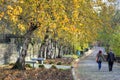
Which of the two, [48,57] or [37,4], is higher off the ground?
[37,4]

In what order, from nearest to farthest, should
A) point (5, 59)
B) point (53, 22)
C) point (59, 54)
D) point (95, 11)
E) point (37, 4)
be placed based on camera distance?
point (37, 4), point (53, 22), point (95, 11), point (5, 59), point (59, 54)

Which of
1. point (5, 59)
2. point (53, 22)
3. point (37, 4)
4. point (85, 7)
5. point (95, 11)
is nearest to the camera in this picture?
point (37, 4)

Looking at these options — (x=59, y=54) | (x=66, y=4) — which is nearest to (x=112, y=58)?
(x=66, y=4)

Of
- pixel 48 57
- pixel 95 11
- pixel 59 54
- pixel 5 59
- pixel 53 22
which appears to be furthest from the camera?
pixel 59 54

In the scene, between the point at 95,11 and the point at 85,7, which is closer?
the point at 85,7

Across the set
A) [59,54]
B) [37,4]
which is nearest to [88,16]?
[37,4]

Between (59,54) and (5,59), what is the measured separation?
33458mm

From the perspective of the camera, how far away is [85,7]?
27469 millimetres

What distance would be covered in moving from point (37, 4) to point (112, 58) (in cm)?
1199

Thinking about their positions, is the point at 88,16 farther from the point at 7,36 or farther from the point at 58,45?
the point at 58,45

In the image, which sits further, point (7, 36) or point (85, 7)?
point (7, 36)

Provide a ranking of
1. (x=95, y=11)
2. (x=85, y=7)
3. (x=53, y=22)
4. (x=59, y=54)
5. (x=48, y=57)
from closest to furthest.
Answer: (x=53, y=22), (x=85, y=7), (x=95, y=11), (x=48, y=57), (x=59, y=54)

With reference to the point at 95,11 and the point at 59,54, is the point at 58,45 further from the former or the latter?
the point at 95,11

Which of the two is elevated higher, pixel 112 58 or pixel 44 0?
pixel 44 0
